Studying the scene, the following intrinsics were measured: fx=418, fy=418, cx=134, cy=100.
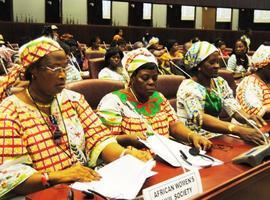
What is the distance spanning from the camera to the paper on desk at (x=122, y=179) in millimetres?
1287

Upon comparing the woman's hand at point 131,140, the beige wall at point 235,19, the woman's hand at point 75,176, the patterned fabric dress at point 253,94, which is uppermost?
the beige wall at point 235,19

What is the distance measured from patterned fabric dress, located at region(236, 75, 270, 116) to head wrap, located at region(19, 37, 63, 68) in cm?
161

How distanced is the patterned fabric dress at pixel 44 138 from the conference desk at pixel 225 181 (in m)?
0.19

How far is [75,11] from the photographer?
952 centimetres

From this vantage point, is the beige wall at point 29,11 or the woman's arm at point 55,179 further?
the beige wall at point 29,11

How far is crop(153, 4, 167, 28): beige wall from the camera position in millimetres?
10838

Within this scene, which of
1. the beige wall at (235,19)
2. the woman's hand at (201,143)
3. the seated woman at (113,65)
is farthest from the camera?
the beige wall at (235,19)

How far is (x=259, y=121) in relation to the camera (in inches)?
92.7

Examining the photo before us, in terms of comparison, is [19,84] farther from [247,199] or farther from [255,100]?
[255,100]

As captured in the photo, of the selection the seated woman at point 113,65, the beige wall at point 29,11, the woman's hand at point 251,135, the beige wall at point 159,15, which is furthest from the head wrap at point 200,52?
the beige wall at point 159,15

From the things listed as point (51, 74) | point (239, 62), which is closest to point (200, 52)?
point (51, 74)

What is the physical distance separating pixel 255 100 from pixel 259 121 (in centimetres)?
48

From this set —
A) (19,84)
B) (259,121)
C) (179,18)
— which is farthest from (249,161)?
(179,18)

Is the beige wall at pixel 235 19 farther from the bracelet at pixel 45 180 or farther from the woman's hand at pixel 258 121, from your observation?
the bracelet at pixel 45 180
